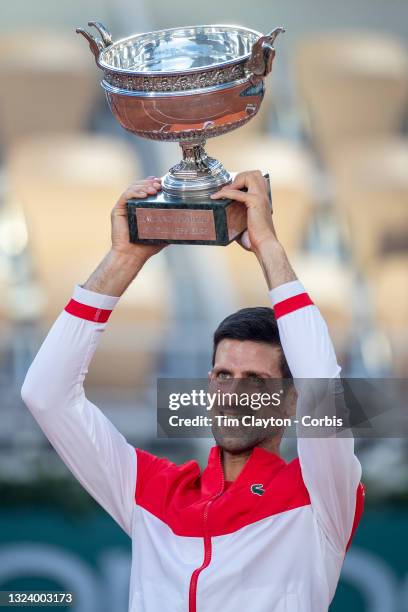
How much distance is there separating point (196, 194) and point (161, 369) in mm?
3183

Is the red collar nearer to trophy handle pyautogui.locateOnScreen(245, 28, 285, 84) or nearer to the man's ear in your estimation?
the man's ear

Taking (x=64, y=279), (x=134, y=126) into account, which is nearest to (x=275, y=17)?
(x=64, y=279)

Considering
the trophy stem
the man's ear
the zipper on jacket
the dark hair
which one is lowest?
the zipper on jacket

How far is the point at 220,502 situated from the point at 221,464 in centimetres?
8

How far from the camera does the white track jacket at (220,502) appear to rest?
2.06 meters

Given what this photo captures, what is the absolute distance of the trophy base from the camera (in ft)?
6.95

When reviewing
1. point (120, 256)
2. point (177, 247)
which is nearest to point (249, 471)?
point (120, 256)

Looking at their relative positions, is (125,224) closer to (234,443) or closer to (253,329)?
(253,329)

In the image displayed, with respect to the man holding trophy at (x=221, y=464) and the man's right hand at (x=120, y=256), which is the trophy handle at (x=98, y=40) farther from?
the man's right hand at (x=120, y=256)

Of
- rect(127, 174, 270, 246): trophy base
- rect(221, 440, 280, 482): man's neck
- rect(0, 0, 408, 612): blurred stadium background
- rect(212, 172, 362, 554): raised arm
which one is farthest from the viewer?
rect(0, 0, 408, 612): blurred stadium background

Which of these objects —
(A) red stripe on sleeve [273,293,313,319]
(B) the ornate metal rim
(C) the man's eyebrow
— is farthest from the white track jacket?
(B) the ornate metal rim

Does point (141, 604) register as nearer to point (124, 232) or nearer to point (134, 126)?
point (124, 232)

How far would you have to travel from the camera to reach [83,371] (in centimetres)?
219

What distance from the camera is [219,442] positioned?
217 cm
